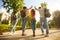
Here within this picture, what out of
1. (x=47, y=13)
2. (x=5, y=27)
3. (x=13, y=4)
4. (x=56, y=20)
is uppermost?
(x=13, y=4)

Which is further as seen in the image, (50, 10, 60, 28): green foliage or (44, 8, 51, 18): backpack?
(50, 10, 60, 28): green foliage

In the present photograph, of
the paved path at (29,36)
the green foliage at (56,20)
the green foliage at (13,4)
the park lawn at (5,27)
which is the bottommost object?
the paved path at (29,36)

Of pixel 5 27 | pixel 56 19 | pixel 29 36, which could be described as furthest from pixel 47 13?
pixel 5 27

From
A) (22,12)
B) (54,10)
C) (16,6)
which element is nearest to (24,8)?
(22,12)

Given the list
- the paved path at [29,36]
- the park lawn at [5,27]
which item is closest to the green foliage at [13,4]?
the park lawn at [5,27]

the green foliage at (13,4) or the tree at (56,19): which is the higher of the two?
the green foliage at (13,4)

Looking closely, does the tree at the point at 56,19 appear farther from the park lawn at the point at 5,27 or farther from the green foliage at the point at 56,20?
the park lawn at the point at 5,27

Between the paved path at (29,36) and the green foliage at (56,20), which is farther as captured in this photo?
→ the green foliage at (56,20)

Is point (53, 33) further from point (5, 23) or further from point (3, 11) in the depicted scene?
point (3, 11)

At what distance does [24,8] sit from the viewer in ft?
11.0

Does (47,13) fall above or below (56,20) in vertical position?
above

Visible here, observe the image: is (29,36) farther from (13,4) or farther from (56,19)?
(13,4)

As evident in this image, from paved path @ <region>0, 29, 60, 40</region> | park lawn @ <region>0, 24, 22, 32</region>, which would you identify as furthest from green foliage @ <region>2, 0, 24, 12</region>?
paved path @ <region>0, 29, 60, 40</region>

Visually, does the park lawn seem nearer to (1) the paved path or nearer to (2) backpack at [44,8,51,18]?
(1) the paved path
